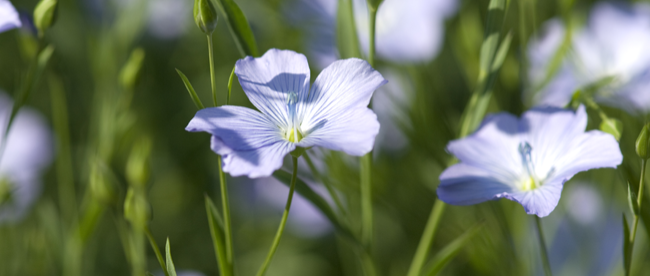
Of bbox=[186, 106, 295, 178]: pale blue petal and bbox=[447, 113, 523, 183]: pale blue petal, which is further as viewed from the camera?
bbox=[447, 113, 523, 183]: pale blue petal

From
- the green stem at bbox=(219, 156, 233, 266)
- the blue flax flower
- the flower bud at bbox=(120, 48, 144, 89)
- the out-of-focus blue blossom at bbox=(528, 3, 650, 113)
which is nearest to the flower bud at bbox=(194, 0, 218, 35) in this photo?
the blue flax flower

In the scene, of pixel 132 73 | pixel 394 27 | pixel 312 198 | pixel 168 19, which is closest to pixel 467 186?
pixel 312 198

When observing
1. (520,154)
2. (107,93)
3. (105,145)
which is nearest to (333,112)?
(520,154)

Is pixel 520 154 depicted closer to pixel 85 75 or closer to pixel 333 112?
pixel 333 112

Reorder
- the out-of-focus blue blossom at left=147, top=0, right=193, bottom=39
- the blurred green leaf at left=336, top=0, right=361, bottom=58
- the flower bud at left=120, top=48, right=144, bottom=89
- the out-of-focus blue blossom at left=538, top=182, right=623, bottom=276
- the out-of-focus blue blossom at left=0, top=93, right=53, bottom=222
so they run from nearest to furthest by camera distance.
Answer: the blurred green leaf at left=336, top=0, right=361, bottom=58
the flower bud at left=120, top=48, right=144, bottom=89
the out-of-focus blue blossom at left=538, top=182, right=623, bottom=276
the out-of-focus blue blossom at left=0, top=93, right=53, bottom=222
the out-of-focus blue blossom at left=147, top=0, right=193, bottom=39

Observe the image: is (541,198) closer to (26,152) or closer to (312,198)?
(312,198)

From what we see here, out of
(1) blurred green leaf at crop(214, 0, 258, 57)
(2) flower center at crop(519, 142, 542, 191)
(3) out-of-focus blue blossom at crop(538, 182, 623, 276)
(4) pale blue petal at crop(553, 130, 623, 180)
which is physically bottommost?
(3) out-of-focus blue blossom at crop(538, 182, 623, 276)

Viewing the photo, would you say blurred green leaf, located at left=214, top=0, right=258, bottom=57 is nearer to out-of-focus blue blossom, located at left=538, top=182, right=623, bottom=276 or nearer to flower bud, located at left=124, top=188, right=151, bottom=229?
flower bud, located at left=124, top=188, right=151, bottom=229

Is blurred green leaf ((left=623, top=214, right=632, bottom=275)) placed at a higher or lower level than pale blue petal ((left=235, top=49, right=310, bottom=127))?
lower
